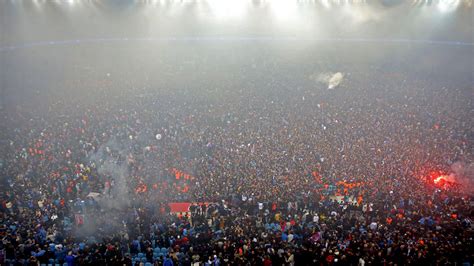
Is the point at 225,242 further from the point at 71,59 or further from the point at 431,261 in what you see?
the point at 71,59

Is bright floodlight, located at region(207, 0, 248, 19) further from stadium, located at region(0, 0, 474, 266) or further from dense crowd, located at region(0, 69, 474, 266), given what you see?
dense crowd, located at region(0, 69, 474, 266)

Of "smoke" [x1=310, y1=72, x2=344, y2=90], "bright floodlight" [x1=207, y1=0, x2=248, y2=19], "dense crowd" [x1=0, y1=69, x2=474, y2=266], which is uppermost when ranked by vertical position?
"bright floodlight" [x1=207, y1=0, x2=248, y2=19]

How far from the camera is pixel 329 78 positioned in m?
24.0

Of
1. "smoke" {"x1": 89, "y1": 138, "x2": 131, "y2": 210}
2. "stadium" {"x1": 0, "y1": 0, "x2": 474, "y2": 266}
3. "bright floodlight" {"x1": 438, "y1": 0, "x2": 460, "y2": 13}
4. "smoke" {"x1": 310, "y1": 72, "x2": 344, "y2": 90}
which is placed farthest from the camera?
"bright floodlight" {"x1": 438, "y1": 0, "x2": 460, "y2": 13}

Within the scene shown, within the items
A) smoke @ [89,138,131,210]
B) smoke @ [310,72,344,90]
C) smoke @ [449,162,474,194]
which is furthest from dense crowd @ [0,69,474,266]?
smoke @ [310,72,344,90]

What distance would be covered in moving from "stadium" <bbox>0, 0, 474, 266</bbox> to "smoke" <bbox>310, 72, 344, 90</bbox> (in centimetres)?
13

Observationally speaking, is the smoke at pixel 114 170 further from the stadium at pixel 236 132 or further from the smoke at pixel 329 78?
the smoke at pixel 329 78

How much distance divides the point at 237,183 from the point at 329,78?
13862 millimetres

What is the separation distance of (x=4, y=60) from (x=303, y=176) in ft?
57.3

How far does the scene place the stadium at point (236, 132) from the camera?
977cm

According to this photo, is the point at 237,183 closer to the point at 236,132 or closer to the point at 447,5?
the point at 236,132

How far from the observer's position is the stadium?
9766mm

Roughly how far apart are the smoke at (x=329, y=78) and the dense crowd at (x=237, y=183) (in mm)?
3697

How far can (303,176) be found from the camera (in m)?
12.8
